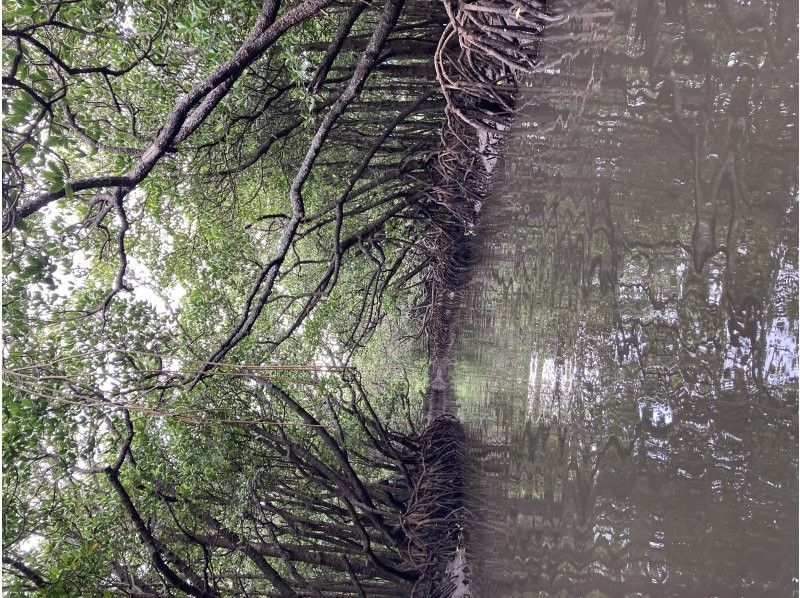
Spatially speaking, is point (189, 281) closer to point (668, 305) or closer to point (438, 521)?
point (438, 521)

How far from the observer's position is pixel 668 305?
1292 millimetres

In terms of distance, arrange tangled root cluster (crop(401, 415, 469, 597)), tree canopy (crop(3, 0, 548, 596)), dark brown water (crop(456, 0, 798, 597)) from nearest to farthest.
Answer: dark brown water (crop(456, 0, 798, 597))
tree canopy (crop(3, 0, 548, 596))
tangled root cluster (crop(401, 415, 469, 597))

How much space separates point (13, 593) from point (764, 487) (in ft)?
11.8

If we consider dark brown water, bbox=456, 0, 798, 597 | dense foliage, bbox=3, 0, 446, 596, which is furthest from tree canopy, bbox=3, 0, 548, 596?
dark brown water, bbox=456, 0, 798, 597

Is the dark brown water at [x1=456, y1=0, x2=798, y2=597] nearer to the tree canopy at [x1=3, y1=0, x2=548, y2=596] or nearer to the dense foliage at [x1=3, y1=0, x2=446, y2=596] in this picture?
the tree canopy at [x1=3, y1=0, x2=548, y2=596]

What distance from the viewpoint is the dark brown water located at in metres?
0.99

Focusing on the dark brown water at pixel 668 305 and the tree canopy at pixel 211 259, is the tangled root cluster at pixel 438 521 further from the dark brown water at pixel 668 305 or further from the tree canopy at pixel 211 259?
the dark brown water at pixel 668 305

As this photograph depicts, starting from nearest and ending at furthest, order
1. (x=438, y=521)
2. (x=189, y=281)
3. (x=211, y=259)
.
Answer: (x=438, y=521) < (x=211, y=259) < (x=189, y=281)

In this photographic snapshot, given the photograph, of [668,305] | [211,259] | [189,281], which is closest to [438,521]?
[211,259]

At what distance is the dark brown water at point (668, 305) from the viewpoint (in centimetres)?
99

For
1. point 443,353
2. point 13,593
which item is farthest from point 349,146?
point 13,593

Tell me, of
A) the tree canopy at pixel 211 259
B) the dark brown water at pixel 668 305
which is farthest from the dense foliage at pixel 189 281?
the dark brown water at pixel 668 305

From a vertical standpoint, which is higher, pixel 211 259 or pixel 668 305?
pixel 211 259

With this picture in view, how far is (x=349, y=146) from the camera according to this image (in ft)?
19.8
